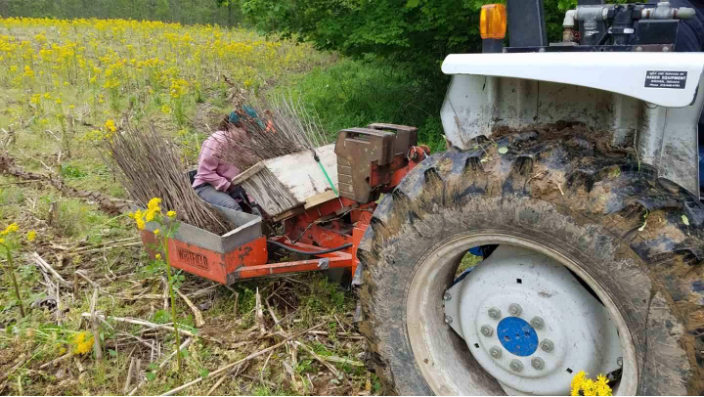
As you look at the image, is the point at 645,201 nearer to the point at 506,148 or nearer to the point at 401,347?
the point at 506,148

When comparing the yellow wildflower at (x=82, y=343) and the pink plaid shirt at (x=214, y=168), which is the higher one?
the pink plaid shirt at (x=214, y=168)

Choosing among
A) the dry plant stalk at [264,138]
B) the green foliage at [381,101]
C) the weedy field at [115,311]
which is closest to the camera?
the weedy field at [115,311]

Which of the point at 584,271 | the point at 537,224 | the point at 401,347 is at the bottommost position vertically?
the point at 401,347

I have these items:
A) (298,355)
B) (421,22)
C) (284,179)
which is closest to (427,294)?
(298,355)

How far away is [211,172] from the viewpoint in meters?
4.44

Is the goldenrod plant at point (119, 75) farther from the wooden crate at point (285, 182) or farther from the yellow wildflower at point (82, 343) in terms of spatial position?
the yellow wildflower at point (82, 343)

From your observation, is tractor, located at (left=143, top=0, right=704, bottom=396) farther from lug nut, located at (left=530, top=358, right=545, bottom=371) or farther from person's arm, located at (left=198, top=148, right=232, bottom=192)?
person's arm, located at (left=198, top=148, right=232, bottom=192)

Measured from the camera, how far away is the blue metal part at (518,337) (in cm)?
217

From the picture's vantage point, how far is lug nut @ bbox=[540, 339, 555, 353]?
2.12 metres

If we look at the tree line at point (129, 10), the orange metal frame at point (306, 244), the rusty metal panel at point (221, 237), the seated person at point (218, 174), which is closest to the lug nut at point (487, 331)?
the orange metal frame at point (306, 244)

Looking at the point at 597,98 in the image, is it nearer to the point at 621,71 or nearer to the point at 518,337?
the point at 621,71

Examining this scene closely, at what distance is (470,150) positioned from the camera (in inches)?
88.3

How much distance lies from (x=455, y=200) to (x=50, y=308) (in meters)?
3.15

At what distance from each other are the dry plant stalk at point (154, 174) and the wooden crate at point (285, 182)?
0.39 m
